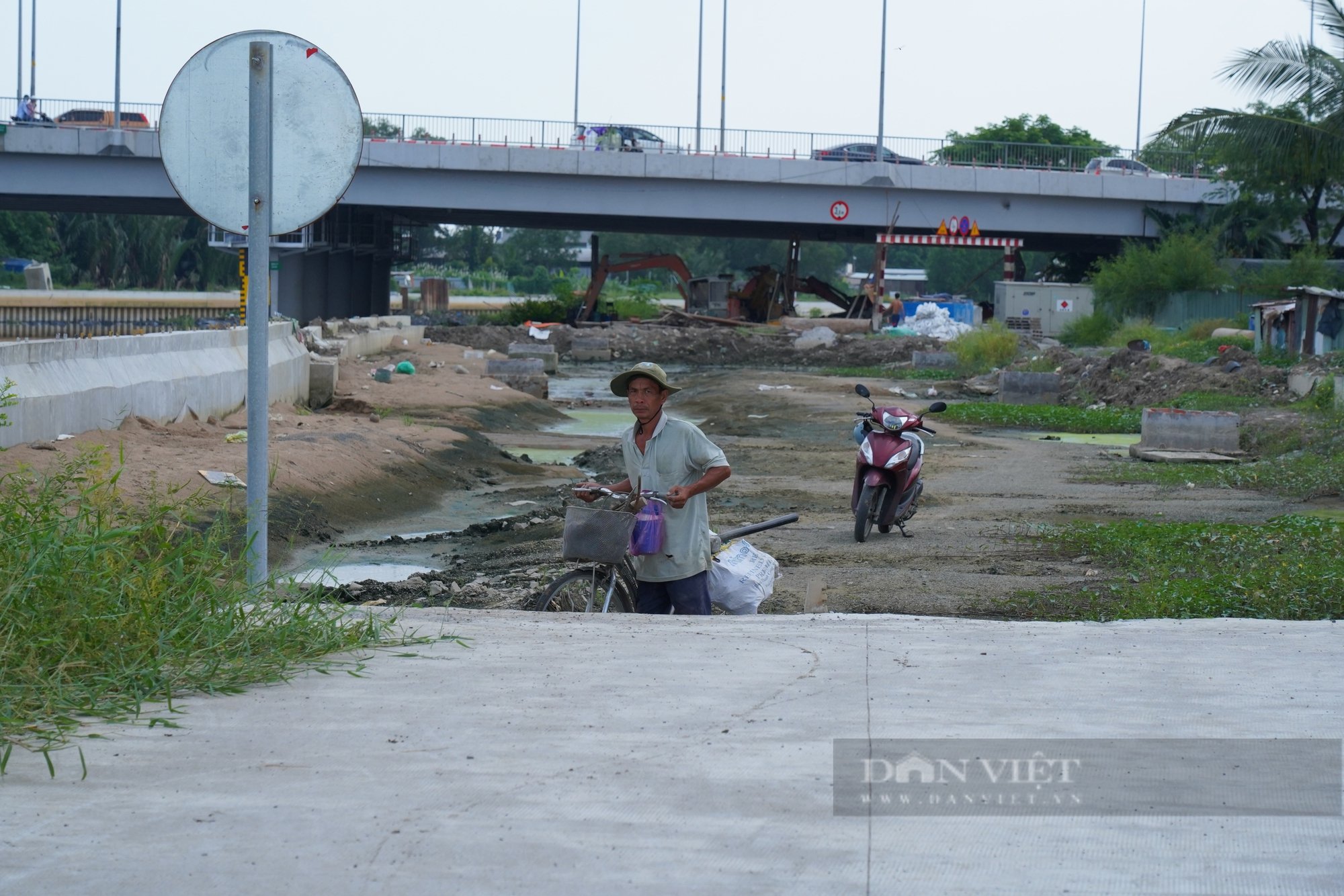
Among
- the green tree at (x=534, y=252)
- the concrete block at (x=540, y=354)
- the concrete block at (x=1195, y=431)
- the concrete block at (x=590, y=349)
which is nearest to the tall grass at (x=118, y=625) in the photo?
the concrete block at (x=1195, y=431)

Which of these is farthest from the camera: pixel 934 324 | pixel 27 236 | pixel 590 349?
pixel 27 236

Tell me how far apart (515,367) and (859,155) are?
24270 millimetres

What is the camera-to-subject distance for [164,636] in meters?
4.72

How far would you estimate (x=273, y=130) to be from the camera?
5.20 m

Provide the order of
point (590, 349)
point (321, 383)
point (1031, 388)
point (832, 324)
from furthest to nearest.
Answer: point (832, 324)
point (590, 349)
point (1031, 388)
point (321, 383)

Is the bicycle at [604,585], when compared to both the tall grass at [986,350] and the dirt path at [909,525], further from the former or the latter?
the tall grass at [986,350]

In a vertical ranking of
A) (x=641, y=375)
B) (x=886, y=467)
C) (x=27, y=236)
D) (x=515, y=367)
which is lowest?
(x=515, y=367)

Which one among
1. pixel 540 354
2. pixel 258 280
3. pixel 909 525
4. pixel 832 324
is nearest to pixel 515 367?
pixel 540 354

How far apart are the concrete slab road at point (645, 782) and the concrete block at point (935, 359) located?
3554 centimetres

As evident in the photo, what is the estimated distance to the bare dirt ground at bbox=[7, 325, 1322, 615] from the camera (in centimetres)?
993

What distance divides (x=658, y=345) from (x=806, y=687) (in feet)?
160

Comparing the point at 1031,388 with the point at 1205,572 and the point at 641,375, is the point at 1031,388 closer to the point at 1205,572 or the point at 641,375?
→ the point at 1205,572

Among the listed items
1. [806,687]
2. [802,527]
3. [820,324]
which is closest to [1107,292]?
[820,324]

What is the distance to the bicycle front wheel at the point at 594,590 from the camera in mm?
6715
